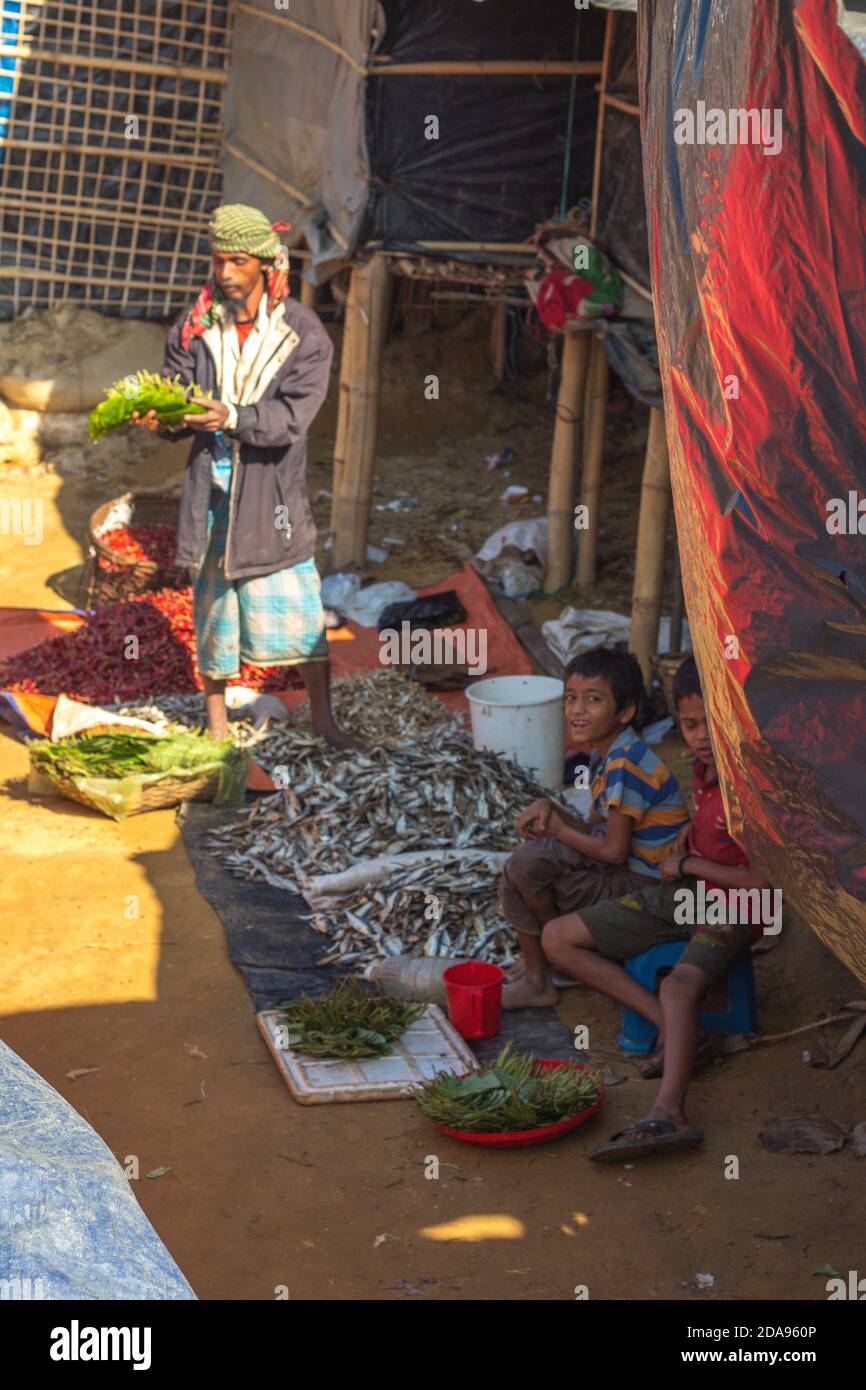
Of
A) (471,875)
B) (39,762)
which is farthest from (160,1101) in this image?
(39,762)

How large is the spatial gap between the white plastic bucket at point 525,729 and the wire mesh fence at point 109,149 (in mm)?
6892

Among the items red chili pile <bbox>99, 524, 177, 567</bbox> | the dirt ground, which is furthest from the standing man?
red chili pile <bbox>99, 524, 177, 567</bbox>

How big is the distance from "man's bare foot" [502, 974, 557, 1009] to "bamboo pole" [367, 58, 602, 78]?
591 centimetres

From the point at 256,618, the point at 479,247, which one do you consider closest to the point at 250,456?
the point at 256,618

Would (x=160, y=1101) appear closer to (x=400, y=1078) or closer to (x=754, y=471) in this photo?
(x=400, y=1078)

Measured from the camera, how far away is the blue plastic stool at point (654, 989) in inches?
179

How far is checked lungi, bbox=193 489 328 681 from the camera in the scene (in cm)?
669

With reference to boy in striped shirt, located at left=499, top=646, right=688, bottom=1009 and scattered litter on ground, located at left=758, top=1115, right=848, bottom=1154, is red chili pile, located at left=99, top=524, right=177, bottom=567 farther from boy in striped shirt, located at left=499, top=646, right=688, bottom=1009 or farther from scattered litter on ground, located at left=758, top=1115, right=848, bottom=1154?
scattered litter on ground, located at left=758, top=1115, right=848, bottom=1154

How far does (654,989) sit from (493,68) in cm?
612

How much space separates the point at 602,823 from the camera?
4848mm

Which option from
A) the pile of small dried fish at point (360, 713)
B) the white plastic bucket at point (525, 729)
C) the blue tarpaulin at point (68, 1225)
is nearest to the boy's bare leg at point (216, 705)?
the pile of small dried fish at point (360, 713)

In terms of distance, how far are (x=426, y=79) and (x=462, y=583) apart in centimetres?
296

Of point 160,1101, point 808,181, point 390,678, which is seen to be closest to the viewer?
point 808,181

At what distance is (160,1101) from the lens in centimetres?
438
